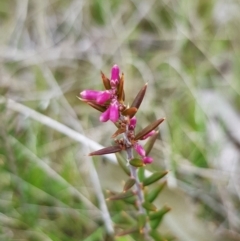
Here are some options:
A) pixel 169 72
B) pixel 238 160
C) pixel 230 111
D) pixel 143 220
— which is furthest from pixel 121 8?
pixel 143 220

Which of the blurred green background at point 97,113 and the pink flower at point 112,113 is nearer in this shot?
the pink flower at point 112,113

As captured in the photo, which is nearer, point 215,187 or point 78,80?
point 215,187

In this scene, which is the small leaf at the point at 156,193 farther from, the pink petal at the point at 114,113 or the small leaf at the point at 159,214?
the pink petal at the point at 114,113

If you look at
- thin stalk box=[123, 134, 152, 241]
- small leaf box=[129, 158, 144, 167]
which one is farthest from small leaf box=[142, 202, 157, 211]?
small leaf box=[129, 158, 144, 167]

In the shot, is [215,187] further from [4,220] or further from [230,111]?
[4,220]

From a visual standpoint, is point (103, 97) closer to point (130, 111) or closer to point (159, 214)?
point (130, 111)

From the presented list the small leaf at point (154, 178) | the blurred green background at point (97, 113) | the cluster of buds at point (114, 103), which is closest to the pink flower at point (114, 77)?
the cluster of buds at point (114, 103)
